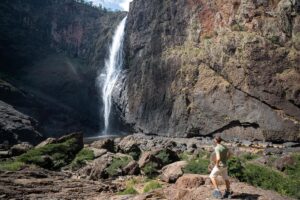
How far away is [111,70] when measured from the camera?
80.2m

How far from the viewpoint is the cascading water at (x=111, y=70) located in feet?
250

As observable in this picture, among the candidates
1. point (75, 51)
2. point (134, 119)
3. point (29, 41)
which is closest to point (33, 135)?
point (134, 119)

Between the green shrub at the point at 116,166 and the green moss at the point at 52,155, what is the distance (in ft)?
14.9

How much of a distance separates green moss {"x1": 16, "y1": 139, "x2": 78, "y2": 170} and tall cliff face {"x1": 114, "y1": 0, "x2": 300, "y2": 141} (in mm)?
23139

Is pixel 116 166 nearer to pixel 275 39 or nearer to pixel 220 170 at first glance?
pixel 220 170

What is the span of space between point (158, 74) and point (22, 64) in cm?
3410

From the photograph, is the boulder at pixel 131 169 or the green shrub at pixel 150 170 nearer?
the green shrub at pixel 150 170

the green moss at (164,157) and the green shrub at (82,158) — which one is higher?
the green moss at (164,157)

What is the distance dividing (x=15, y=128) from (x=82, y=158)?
20205 millimetres

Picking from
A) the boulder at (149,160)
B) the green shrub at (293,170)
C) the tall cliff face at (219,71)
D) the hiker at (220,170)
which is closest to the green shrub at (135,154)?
the boulder at (149,160)

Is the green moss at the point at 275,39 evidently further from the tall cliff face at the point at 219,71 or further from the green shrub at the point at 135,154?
the green shrub at the point at 135,154

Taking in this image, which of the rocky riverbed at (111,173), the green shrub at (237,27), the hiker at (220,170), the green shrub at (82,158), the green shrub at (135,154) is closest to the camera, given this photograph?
the hiker at (220,170)

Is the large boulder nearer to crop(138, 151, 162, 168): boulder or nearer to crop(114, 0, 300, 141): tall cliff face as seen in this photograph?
crop(114, 0, 300, 141): tall cliff face

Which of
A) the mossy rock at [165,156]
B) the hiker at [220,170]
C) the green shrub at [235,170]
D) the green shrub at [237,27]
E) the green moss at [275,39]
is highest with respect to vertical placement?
the green shrub at [237,27]
